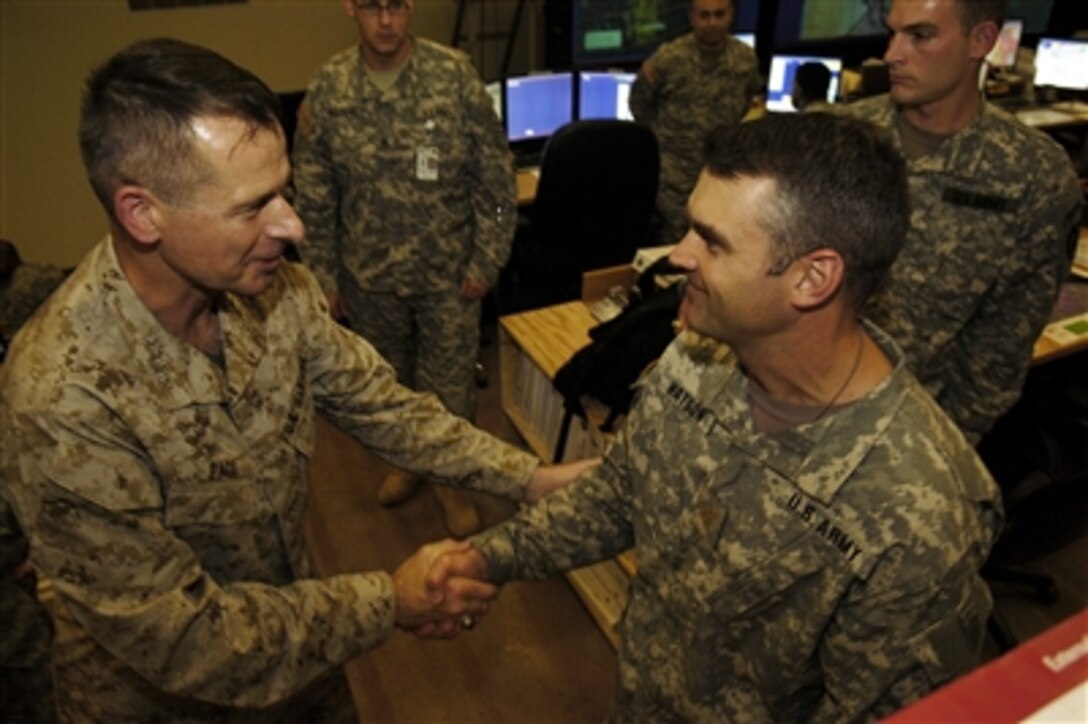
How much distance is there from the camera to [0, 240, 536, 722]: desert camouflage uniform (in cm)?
112

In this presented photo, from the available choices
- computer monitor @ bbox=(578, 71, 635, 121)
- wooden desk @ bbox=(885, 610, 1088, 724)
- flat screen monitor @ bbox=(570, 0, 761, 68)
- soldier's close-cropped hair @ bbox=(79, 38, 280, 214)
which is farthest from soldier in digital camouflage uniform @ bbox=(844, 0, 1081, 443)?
flat screen monitor @ bbox=(570, 0, 761, 68)

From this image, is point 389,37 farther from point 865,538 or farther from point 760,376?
point 865,538

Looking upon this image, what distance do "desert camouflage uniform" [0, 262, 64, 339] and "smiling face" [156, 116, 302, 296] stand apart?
2.25m

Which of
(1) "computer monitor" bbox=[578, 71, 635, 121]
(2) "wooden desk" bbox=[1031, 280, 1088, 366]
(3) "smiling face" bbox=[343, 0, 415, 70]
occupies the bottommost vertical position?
(2) "wooden desk" bbox=[1031, 280, 1088, 366]

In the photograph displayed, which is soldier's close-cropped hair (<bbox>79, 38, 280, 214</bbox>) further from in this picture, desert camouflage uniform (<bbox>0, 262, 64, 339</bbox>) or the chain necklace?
desert camouflage uniform (<bbox>0, 262, 64, 339</bbox>)

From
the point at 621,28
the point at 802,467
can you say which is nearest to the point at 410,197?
the point at 802,467

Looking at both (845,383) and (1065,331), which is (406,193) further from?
(1065,331)

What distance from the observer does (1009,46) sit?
5.65m

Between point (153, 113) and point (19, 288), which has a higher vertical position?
point (153, 113)

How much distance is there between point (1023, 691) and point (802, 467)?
658mm

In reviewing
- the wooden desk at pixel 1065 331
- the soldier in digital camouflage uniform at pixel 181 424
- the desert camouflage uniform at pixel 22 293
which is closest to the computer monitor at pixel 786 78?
the wooden desk at pixel 1065 331

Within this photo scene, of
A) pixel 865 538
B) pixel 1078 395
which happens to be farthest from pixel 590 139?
pixel 865 538

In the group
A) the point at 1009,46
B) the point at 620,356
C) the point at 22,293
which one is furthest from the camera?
the point at 1009,46

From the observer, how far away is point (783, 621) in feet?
3.79
